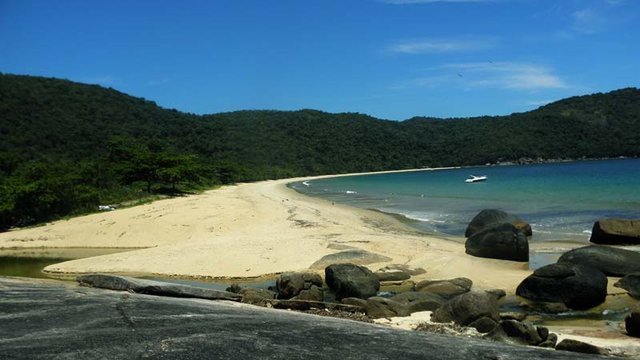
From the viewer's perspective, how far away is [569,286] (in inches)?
458

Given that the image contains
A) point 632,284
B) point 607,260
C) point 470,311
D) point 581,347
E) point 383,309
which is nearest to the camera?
point 581,347

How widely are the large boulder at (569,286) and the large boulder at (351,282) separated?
3466 mm

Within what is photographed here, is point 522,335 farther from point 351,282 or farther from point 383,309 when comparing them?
point 351,282

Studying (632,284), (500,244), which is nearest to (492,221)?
(500,244)

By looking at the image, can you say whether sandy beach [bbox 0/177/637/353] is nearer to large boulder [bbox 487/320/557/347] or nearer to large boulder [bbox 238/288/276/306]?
large boulder [bbox 487/320/557/347]

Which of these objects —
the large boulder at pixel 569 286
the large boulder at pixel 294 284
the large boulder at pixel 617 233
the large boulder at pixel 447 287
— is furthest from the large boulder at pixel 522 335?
the large boulder at pixel 617 233

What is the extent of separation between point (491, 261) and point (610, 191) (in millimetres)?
32456

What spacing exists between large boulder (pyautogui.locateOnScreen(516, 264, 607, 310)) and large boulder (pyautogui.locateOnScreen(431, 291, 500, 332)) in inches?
88.3

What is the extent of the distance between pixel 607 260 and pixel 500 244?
3.22 m

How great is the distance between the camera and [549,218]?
28.7m

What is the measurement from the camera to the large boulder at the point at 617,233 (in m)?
19.7

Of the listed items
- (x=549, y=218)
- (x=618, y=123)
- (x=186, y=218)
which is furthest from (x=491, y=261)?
(x=618, y=123)

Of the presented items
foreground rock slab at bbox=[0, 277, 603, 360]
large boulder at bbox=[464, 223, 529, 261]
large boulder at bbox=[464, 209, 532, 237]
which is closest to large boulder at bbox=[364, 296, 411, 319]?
foreground rock slab at bbox=[0, 277, 603, 360]

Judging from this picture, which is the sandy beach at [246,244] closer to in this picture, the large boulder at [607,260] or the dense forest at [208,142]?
the large boulder at [607,260]
